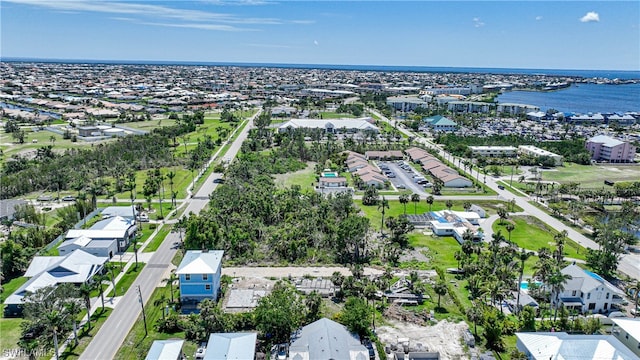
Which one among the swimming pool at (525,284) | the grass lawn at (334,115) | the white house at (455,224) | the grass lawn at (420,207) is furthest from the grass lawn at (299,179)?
the grass lawn at (334,115)

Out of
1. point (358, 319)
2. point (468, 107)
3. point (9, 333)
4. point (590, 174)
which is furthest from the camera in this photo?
point (468, 107)

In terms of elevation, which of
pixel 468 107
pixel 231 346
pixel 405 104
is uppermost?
pixel 405 104

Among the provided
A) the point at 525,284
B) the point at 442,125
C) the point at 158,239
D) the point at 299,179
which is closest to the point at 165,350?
the point at 158,239

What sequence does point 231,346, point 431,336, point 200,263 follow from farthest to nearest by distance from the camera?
1. point 200,263
2. point 431,336
3. point 231,346

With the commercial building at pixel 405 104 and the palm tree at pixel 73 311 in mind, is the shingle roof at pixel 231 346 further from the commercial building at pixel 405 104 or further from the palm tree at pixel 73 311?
the commercial building at pixel 405 104

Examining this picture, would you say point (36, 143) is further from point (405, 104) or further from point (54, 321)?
point (405, 104)

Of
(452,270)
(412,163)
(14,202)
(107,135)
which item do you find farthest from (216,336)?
(107,135)

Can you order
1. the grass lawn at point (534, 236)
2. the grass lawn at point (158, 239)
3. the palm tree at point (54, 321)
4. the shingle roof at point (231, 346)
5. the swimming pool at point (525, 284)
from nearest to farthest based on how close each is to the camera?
1. the shingle roof at point (231, 346)
2. the palm tree at point (54, 321)
3. the swimming pool at point (525, 284)
4. the grass lawn at point (158, 239)
5. the grass lawn at point (534, 236)
